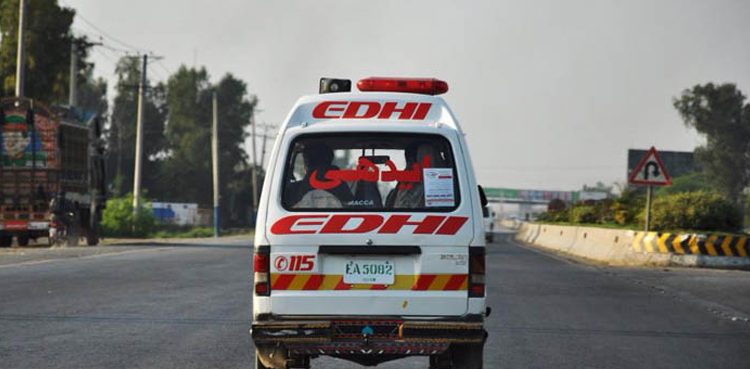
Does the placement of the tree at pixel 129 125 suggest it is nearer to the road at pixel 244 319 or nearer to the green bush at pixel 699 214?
the green bush at pixel 699 214

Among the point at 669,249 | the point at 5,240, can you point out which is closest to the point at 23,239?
the point at 5,240

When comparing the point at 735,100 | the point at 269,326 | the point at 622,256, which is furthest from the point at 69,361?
the point at 735,100

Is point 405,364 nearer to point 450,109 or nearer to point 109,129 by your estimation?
point 450,109

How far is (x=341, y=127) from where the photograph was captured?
7.75 m

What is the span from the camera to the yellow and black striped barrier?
85.4 feet

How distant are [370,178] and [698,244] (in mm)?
20170

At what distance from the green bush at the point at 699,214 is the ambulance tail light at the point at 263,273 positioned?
23004mm

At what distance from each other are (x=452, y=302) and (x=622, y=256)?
2332 cm

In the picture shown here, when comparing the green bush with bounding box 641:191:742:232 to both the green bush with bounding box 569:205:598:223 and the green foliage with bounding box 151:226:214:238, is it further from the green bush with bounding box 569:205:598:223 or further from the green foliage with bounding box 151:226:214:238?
the green foliage with bounding box 151:226:214:238

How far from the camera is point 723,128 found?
10150 centimetres

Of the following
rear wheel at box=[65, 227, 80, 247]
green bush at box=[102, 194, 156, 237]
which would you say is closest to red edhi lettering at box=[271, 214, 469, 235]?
rear wheel at box=[65, 227, 80, 247]

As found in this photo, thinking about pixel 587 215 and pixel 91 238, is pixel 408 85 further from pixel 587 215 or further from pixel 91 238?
pixel 587 215

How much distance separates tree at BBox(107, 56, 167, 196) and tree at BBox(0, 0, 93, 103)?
45.2 metres

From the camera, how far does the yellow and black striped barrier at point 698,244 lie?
1024 inches
